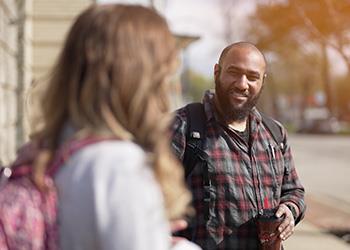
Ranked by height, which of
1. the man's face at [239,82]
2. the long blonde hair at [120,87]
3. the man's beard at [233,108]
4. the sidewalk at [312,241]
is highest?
the long blonde hair at [120,87]

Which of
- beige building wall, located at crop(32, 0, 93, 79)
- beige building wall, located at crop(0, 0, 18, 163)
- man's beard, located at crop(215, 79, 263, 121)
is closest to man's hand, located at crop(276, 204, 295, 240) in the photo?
man's beard, located at crop(215, 79, 263, 121)

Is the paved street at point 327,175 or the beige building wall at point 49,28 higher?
the beige building wall at point 49,28

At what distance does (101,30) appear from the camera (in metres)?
1.41

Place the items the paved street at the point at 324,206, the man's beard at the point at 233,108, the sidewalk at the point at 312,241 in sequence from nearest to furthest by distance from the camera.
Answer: the man's beard at the point at 233,108 < the sidewalk at the point at 312,241 < the paved street at the point at 324,206

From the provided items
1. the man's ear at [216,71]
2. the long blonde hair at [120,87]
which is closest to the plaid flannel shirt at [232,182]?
the man's ear at [216,71]

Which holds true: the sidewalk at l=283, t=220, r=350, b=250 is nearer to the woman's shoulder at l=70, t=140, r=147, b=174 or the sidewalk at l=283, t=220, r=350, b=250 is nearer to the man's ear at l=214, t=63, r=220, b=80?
the man's ear at l=214, t=63, r=220, b=80

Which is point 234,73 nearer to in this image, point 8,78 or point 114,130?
point 114,130

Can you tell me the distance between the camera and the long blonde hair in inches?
54.1

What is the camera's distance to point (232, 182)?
9.09 feet

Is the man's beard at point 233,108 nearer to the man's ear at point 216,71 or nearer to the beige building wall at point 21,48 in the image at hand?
the man's ear at point 216,71

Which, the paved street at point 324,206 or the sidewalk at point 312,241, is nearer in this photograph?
the sidewalk at point 312,241

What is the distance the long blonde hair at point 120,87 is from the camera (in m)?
1.37

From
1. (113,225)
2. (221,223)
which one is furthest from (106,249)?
(221,223)

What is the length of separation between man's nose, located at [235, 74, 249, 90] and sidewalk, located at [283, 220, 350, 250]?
5185 mm
